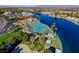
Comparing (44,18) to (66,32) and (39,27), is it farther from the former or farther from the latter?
(66,32)

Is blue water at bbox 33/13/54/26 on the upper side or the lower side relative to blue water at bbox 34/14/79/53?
upper

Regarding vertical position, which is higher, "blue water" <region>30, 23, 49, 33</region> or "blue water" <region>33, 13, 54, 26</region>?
"blue water" <region>33, 13, 54, 26</region>

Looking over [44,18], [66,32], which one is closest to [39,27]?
[44,18]
